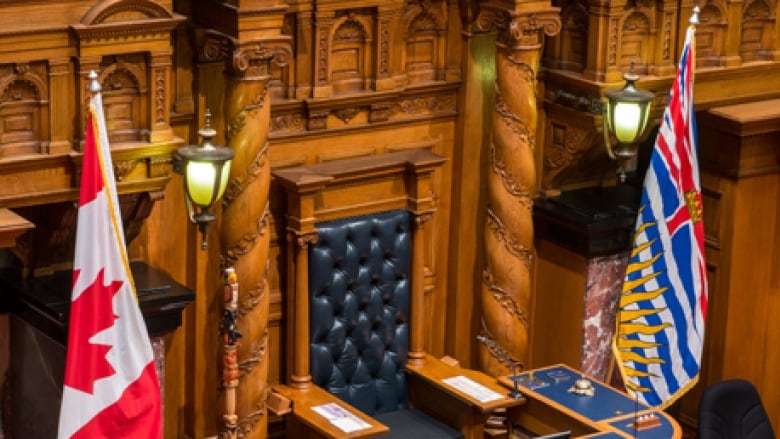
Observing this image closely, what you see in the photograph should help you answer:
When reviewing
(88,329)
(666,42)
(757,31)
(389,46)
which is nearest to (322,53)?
(389,46)

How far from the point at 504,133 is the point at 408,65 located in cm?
83

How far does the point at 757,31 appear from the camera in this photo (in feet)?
42.7

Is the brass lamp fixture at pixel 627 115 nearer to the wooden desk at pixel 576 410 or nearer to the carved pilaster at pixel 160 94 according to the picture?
the wooden desk at pixel 576 410

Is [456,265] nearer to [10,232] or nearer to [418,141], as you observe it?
[418,141]

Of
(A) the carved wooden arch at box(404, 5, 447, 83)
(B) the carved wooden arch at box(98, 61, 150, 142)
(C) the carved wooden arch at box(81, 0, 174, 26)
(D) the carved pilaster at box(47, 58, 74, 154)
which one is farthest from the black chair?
(D) the carved pilaster at box(47, 58, 74, 154)

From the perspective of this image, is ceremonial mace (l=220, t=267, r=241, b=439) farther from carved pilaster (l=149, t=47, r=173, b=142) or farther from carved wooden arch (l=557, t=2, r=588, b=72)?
carved wooden arch (l=557, t=2, r=588, b=72)

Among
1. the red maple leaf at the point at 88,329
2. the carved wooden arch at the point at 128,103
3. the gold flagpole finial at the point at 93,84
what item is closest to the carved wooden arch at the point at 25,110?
the carved wooden arch at the point at 128,103

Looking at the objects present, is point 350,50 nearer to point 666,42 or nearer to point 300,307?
point 300,307

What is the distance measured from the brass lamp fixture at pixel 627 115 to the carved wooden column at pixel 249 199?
7.03 ft

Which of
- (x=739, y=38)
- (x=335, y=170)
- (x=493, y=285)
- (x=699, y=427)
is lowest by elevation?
(x=699, y=427)

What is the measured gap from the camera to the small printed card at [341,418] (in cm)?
1121

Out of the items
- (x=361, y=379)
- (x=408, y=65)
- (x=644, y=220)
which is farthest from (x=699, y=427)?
(x=408, y=65)

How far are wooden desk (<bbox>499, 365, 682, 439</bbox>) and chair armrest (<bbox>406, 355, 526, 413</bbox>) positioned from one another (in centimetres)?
9

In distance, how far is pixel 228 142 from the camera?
35.0ft
